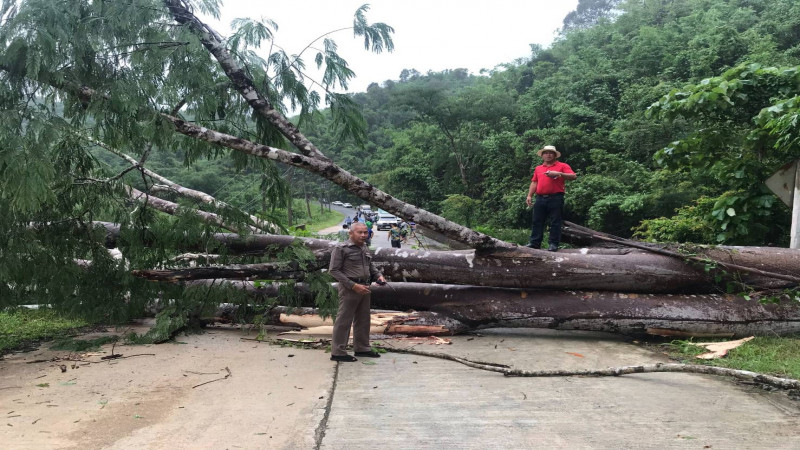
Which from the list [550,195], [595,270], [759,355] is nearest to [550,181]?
[550,195]

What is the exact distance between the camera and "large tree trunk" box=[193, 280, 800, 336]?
626 cm

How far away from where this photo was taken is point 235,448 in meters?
3.27

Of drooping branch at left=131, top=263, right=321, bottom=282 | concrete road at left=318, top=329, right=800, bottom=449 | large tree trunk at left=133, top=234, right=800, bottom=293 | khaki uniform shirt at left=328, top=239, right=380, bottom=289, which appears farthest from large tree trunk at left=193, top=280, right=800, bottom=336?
khaki uniform shirt at left=328, top=239, right=380, bottom=289

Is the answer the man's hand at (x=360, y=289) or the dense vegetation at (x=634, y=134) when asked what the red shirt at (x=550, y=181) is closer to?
the dense vegetation at (x=634, y=134)

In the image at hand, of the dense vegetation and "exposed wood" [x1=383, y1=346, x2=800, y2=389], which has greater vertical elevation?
the dense vegetation

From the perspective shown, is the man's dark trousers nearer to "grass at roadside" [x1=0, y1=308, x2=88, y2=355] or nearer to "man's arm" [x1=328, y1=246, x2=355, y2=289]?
"man's arm" [x1=328, y1=246, x2=355, y2=289]

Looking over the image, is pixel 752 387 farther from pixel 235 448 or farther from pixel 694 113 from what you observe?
pixel 694 113

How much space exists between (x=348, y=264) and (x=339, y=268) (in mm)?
107

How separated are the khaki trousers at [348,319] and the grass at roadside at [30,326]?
349cm

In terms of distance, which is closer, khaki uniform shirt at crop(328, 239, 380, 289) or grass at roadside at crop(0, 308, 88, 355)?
khaki uniform shirt at crop(328, 239, 380, 289)

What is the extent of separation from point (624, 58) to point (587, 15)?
52027 millimetres

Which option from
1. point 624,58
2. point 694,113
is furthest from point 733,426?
point 624,58

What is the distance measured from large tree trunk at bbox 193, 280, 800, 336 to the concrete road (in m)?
1.00

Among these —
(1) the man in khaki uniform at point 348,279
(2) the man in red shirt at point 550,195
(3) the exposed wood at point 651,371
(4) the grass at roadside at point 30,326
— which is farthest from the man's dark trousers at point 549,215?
(4) the grass at roadside at point 30,326
